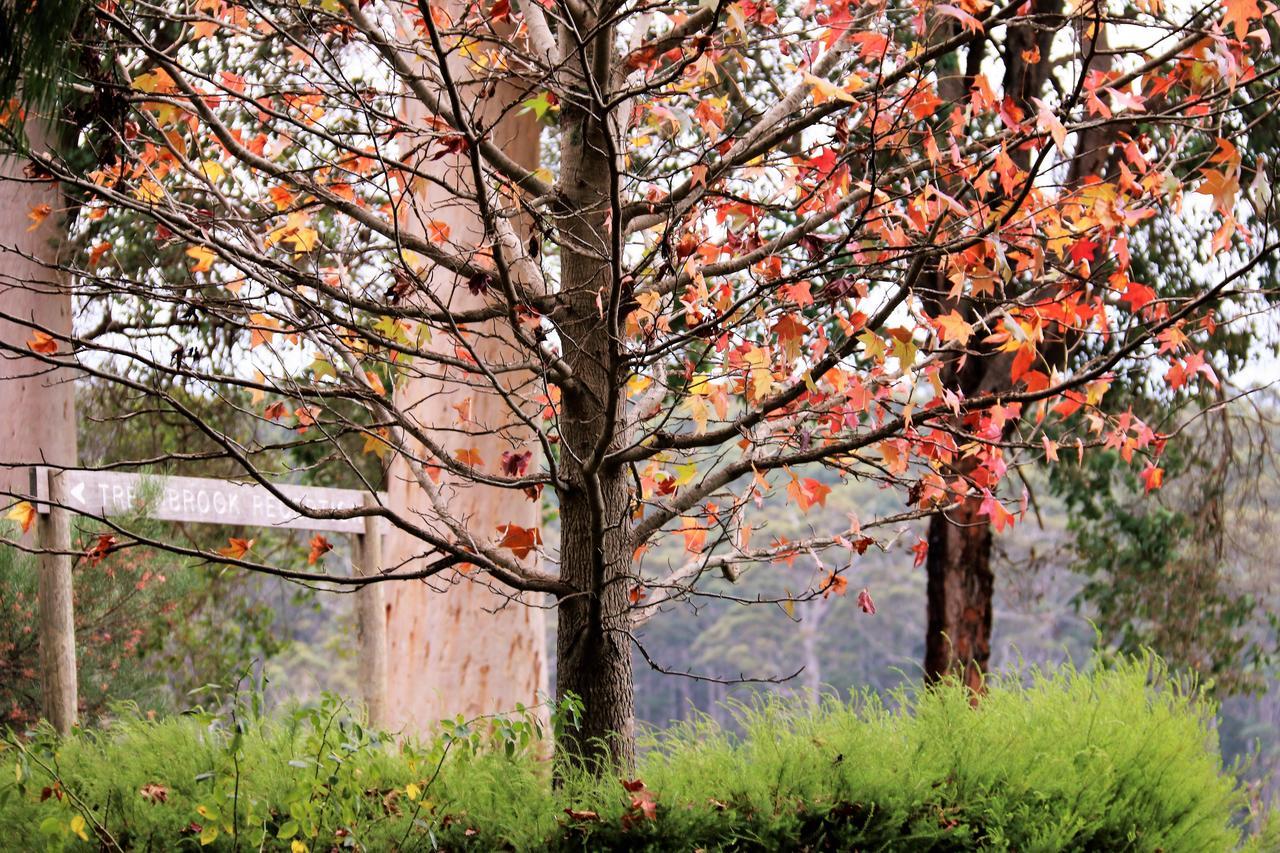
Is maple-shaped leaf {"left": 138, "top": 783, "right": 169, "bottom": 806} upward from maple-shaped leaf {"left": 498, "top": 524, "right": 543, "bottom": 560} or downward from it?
downward

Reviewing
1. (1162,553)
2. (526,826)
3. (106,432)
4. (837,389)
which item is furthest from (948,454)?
(106,432)

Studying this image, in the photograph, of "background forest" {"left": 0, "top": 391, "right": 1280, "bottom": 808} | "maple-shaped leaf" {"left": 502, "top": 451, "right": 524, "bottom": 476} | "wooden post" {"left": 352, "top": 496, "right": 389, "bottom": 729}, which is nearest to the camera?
"maple-shaped leaf" {"left": 502, "top": 451, "right": 524, "bottom": 476}

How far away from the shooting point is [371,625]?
6125mm

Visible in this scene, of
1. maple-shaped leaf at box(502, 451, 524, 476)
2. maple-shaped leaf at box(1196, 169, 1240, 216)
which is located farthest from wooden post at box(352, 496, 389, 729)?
maple-shaped leaf at box(1196, 169, 1240, 216)

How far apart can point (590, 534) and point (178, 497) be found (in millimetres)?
2447

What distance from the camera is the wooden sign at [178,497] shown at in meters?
4.80

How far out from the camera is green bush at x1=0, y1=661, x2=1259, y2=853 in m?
3.32

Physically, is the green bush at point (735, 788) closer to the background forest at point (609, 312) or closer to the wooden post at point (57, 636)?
the background forest at point (609, 312)

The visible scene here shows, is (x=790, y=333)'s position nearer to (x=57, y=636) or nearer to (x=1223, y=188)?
(x=1223, y=188)

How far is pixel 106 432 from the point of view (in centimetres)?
1127

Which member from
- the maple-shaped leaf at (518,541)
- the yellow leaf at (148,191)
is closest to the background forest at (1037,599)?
the maple-shaped leaf at (518,541)

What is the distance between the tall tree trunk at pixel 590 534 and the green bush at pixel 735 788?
0.15 meters

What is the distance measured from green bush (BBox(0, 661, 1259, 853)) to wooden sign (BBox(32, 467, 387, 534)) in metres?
1.15

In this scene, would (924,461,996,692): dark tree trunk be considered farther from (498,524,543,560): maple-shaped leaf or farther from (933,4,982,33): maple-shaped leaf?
(933,4,982,33): maple-shaped leaf
